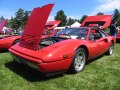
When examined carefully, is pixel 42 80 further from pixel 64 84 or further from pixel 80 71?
pixel 80 71

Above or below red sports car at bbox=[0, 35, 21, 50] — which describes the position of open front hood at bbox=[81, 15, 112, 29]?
above

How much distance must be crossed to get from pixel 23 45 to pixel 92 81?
1.98m

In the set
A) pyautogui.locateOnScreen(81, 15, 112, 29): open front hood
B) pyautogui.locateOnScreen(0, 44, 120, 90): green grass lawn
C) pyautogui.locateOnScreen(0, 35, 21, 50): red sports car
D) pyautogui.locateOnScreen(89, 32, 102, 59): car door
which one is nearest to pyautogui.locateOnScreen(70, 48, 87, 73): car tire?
pyautogui.locateOnScreen(0, 44, 120, 90): green grass lawn

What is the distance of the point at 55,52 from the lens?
4035mm

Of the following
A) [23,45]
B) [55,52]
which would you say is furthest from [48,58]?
[23,45]

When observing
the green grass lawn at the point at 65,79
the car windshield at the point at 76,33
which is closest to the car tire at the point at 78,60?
the green grass lawn at the point at 65,79

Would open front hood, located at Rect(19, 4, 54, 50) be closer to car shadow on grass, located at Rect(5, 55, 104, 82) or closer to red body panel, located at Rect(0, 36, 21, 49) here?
car shadow on grass, located at Rect(5, 55, 104, 82)

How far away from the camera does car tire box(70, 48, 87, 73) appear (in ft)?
14.4

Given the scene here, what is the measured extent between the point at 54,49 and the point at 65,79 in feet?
2.25

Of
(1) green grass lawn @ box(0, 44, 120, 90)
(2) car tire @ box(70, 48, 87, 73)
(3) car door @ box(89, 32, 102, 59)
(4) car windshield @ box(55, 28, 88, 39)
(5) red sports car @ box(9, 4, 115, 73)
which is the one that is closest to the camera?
(1) green grass lawn @ box(0, 44, 120, 90)

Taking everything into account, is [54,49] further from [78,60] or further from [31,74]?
[31,74]

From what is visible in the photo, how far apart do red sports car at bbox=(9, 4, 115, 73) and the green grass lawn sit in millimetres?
259

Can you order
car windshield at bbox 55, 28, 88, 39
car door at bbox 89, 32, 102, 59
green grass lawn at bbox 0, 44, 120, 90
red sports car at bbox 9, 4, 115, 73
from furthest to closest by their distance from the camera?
car windshield at bbox 55, 28, 88, 39, car door at bbox 89, 32, 102, 59, red sports car at bbox 9, 4, 115, 73, green grass lawn at bbox 0, 44, 120, 90

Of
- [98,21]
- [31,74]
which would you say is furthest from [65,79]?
[98,21]
